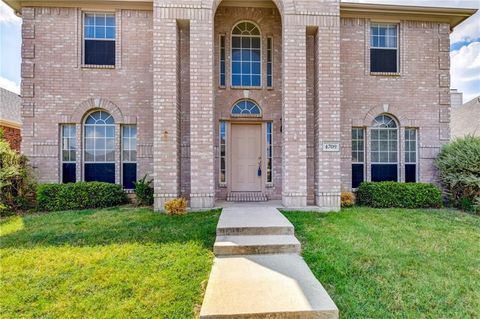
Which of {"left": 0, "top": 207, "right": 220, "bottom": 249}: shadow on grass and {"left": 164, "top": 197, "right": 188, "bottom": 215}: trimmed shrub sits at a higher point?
{"left": 164, "top": 197, "right": 188, "bottom": 215}: trimmed shrub

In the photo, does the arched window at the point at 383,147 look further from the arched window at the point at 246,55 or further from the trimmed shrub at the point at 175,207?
the trimmed shrub at the point at 175,207

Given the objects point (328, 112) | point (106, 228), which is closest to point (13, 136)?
point (106, 228)

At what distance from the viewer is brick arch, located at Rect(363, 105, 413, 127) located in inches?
301

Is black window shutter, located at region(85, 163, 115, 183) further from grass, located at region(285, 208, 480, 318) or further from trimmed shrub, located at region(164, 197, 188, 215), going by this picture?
grass, located at region(285, 208, 480, 318)

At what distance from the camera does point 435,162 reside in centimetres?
771

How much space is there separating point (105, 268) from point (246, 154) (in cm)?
515

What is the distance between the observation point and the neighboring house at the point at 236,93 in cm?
711

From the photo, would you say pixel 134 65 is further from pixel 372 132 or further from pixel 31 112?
pixel 372 132

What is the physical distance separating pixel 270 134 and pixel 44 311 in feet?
20.9

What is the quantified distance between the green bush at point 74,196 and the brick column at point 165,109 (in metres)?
1.96

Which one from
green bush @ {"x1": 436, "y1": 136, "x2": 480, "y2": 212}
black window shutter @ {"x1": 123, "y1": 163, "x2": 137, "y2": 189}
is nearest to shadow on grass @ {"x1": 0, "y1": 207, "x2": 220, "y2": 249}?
black window shutter @ {"x1": 123, "y1": 163, "x2": 137, "y2": 189}

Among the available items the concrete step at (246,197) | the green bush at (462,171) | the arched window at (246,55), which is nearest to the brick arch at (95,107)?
the arched window at (246,55)

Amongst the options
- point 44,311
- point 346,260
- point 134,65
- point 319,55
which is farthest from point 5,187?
point 319,55

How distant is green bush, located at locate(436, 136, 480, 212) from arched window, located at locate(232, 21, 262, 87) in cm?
631
